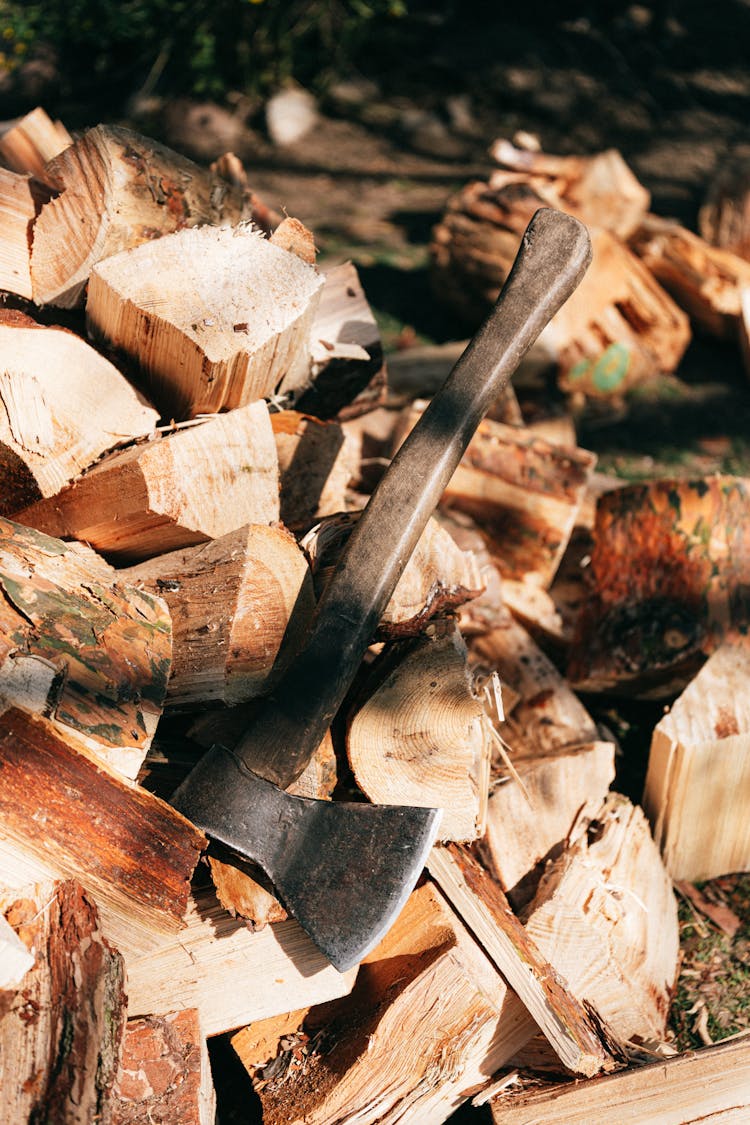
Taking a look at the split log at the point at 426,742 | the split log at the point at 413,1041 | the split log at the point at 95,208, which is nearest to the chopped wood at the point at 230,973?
the split log at the point at 413,1041

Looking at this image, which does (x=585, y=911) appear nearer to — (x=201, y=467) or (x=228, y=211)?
(x=201, y=467)

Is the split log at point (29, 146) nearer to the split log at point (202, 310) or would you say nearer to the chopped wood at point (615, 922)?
the split log at point (202, 310)

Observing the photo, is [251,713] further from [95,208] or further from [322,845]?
[95,208]

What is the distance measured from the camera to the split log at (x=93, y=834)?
5.16 feet

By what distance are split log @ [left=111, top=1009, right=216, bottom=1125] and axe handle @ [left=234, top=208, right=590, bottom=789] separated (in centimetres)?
50

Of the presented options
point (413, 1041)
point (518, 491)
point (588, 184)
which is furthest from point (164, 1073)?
point (588, 184)

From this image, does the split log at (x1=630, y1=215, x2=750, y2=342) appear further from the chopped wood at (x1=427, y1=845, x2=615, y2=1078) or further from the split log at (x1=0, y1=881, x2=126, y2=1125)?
the split log at (x1=0, y1=881, x2=126, y2=1125)

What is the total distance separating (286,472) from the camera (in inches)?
97.1

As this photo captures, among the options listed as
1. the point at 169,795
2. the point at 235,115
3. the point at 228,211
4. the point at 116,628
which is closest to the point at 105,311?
the point at 228,211

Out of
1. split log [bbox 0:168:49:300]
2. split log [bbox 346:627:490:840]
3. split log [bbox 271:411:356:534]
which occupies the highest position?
split log [bbox 0:168:49:300]

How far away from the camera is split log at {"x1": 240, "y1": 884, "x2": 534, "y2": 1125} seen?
1801 mm

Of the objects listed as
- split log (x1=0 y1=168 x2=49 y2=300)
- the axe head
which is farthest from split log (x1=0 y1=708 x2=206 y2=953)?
split log (x1=0 y1=168 x2=49 y2=300)

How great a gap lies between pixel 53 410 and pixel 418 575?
901 mm

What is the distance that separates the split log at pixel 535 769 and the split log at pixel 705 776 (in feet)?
0.48
